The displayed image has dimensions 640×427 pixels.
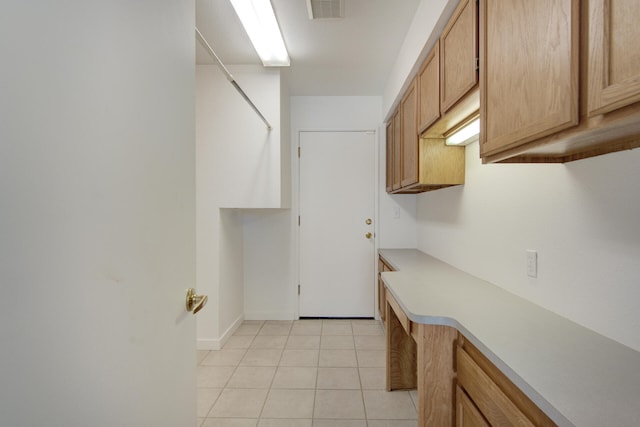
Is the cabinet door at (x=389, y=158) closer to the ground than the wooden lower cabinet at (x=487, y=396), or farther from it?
farther from it

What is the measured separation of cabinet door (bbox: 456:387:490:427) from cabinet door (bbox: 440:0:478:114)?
1.24 metres

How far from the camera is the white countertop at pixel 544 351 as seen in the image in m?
0.68

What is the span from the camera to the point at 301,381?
7.22ft

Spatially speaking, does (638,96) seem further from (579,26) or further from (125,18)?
(125,18)

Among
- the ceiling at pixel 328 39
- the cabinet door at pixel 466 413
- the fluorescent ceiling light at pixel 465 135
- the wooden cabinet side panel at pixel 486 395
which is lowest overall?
the cabinet door at pixel 466 413

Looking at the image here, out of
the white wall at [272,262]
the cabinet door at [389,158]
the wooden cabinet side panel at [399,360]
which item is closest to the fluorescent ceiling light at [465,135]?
the cabinet door at [389,158]

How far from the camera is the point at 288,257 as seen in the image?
3.38 metres

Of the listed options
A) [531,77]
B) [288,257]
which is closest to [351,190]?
[288,257]

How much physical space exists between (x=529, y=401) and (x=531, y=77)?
928 mm

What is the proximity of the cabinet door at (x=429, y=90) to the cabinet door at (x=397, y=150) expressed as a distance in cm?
61

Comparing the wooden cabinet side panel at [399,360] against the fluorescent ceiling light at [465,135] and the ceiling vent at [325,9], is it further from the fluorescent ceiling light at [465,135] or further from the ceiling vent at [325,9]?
the ceiling vent at [325,9]

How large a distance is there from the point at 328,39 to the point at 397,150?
1.08 m

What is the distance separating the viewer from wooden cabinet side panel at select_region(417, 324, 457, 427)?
1.23 m

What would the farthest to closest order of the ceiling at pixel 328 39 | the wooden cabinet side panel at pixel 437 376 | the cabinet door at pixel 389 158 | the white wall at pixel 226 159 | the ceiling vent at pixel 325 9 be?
the cabinet door at pixel 389 158
the white wall at pixel 226 159
the ceiling at pixel 328 39
the ceiling vent at pixel 325 9
the wooden cabinet side panel at pixel 437 376
